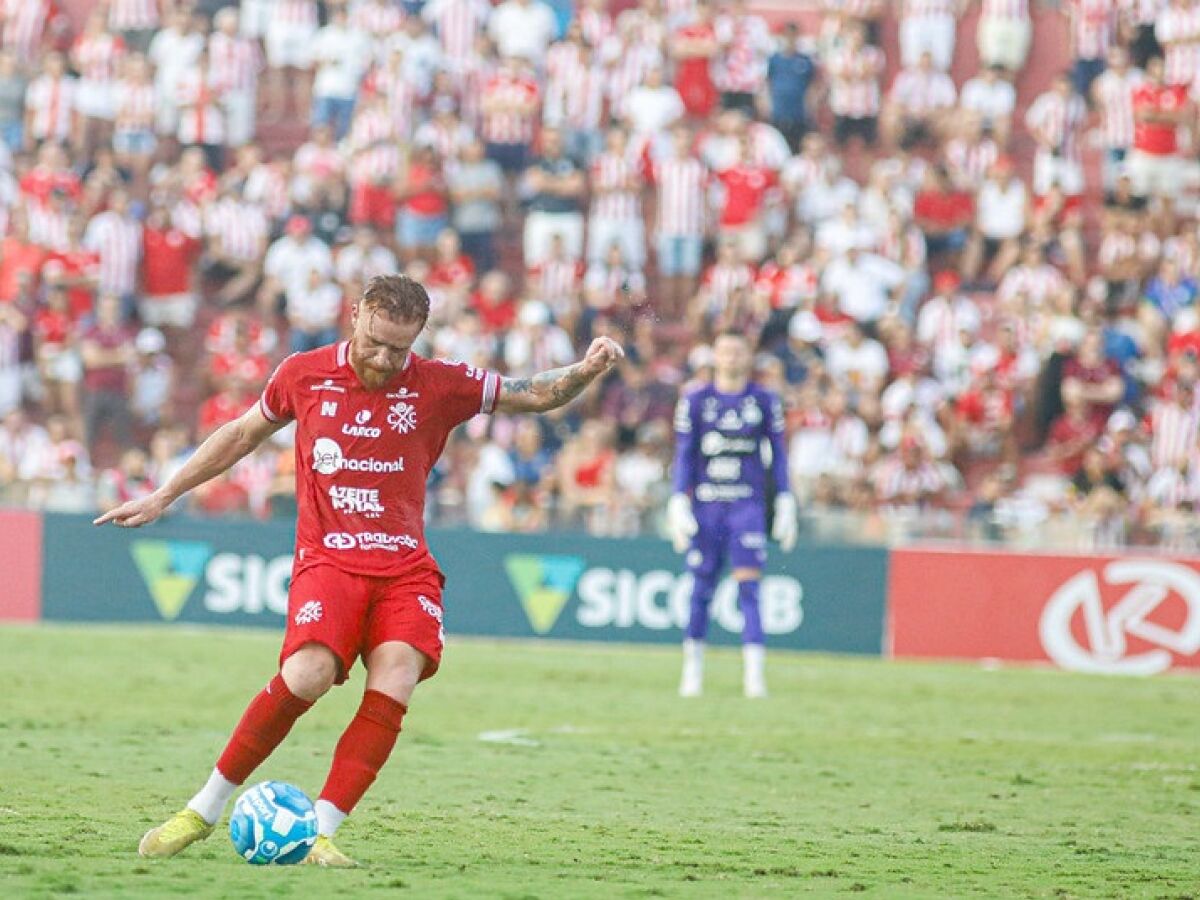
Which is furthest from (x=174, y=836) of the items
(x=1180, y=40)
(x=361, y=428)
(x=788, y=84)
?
(x=1180, y=40)

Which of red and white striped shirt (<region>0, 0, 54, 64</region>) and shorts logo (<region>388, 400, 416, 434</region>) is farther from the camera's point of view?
red and white striped shirt (<region>0, 0, 54, 64</region>)

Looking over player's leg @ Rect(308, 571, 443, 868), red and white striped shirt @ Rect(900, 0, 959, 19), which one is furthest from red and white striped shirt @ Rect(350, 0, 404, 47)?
player's leg @ Rect(308, 571, 443, 868)

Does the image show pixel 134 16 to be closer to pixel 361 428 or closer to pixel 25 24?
pixel 25 24

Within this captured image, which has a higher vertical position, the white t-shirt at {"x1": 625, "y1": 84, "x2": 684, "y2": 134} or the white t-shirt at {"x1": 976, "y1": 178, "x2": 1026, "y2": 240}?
the white t-shirt at {"x1": 625, "y1": 84, "x2": 684, "y2": 134}

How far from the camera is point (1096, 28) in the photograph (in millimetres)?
24422

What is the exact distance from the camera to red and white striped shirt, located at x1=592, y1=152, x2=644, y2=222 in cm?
2320

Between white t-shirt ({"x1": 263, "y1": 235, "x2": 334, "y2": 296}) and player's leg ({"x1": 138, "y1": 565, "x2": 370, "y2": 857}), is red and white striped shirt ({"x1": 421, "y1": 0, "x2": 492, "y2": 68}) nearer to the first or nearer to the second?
white t-shirt ({"x1": 263, "y1": 235, "x2": 334, "y2": 296})

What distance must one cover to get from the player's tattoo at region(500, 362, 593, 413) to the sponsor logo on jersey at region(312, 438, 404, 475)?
0.52 meters

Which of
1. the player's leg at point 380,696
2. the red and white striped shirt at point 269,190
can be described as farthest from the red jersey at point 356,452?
the red and white striped shirt at point 269,190

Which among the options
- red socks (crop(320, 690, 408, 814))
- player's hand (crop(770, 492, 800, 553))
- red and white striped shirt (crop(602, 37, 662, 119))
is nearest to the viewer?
red socks (crop(320, 690, 408, 814))

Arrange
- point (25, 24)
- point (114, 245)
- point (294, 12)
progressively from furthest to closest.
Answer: point (25, 24), point (294, 12), point (114, 245)

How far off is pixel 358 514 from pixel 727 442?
7.79 m

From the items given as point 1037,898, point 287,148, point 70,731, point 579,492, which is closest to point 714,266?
point 579,492

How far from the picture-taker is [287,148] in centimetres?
2553
